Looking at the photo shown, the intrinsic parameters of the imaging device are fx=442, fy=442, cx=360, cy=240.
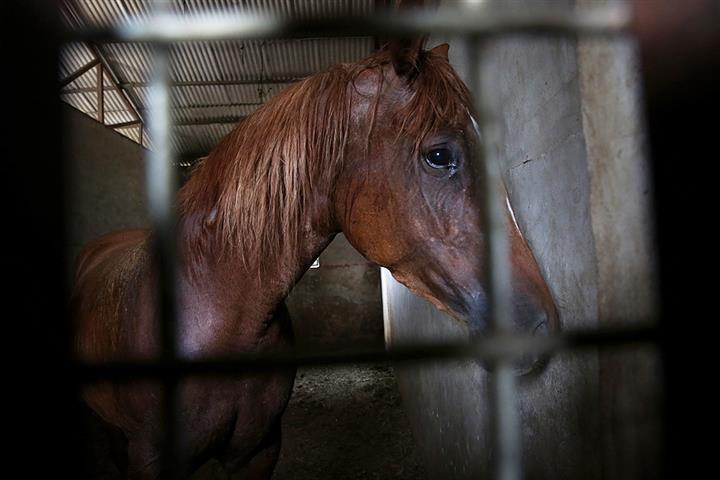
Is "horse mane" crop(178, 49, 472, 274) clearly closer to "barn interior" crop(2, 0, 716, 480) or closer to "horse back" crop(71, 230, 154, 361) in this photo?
"barn interior" crop(2, 0, 716, 480)

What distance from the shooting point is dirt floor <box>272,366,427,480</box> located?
8.91 ft

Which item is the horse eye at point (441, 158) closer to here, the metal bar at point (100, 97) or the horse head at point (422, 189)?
the horse head at point (422, 189)

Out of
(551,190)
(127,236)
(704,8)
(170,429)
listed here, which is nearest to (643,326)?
(704,8)

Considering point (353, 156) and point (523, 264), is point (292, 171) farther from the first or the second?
point (523, 264)

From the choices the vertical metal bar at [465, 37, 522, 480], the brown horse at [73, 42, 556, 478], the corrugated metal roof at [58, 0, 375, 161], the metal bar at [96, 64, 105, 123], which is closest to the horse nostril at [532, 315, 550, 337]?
the brown horse at [73, 42, 556, 478]

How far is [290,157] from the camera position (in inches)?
43.3

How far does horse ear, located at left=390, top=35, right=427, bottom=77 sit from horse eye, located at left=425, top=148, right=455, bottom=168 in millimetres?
209

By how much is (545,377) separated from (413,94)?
0.80 m

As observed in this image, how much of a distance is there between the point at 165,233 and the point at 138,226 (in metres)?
3.90

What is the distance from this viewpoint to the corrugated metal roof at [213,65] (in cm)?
419

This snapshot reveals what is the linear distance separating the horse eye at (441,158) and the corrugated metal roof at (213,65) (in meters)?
3.71

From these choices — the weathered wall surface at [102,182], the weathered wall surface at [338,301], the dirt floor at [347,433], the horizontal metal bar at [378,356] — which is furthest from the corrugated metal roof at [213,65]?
the horizontal metal bar at [378,356]

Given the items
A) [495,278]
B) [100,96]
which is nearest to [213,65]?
[100,96]

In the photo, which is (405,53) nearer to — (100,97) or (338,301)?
(100,97)
